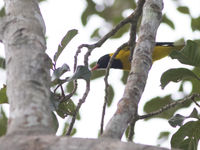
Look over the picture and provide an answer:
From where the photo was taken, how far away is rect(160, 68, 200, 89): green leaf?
2.70 meters

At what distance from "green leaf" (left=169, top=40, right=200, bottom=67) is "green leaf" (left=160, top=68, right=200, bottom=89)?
9cm

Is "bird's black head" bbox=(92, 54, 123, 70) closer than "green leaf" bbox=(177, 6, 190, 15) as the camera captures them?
No

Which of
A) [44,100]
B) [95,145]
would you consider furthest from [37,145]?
[44,100]

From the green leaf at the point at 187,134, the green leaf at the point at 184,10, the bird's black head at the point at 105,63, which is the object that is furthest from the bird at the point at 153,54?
the green leaf at the point at 187,134

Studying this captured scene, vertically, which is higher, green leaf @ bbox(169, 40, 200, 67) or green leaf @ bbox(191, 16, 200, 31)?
green leaf @ bbox(191, 16, 200, 31)

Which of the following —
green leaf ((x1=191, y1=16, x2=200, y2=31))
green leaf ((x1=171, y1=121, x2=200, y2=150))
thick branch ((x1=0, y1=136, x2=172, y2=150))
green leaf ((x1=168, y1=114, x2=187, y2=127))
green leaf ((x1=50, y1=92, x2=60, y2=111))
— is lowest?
green leaf ((x1=171, y1=121, x2=200, y2=150))

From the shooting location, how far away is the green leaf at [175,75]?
8.86 ft

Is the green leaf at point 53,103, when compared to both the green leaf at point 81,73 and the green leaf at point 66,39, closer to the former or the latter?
the green leaf at point 81,73

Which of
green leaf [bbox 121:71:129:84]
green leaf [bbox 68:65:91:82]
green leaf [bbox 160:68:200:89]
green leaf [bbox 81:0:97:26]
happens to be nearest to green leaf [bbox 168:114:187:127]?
green leaf [bbox 160:68:200:89]


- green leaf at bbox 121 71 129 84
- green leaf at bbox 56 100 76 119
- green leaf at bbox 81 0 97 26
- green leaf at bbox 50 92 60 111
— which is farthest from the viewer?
green leaf at bbox 81 0 97 26

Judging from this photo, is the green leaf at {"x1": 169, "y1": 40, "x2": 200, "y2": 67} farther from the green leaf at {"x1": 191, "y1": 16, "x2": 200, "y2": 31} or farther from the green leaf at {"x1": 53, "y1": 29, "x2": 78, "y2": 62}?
the green leaf at {"x1": 191, "y1": 16, "x2": 200, "y2": 31}

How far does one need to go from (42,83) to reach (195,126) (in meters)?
1.43

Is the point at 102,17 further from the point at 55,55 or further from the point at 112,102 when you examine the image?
the point at 55,55

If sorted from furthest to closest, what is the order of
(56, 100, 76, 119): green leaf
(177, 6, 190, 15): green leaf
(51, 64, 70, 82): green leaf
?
1. (177, 6, 190, 15): green leaf
2. (56, 100, 76, 119): green leaf
3. (51, 64, 70, 82): green leaf
